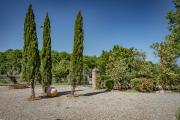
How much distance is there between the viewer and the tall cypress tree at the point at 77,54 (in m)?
18.6

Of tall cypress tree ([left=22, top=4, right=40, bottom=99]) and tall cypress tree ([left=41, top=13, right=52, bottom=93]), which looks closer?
tall cypress tree ([left=22, top=4, right=40, bottom=99])

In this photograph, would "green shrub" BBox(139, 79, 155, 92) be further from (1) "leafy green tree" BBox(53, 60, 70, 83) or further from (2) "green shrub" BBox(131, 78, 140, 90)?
(1) "leafy green tree" BBox(53, 60, 70, 83)

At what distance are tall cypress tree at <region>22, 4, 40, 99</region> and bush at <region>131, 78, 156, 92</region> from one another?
1013cm

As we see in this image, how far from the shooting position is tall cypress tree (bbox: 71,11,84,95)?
18.6 metres

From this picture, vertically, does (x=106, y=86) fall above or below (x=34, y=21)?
below

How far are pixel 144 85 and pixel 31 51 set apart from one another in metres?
11.1

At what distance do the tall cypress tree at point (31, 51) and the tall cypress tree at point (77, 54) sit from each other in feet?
9.23

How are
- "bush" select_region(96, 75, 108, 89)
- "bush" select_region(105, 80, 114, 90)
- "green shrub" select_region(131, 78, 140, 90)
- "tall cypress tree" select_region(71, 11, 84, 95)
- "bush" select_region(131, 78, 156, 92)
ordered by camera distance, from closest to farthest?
"tall cypress tree" select_region(71, 11, 84, 95) < "bush" select_region(131, 78, 156, 92) < "green shrub" select_region(131, 78, 140, 90) < "bush" select_region(105, 80, 114, 90) < "bush" select_region(96, 75, 108, 89)

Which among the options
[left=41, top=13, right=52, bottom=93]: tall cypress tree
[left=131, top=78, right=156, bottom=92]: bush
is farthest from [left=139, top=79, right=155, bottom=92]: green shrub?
[left=41, top=13, right=52, bottom=93]: tall cypress tree

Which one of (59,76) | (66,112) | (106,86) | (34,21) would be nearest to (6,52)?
(59,76)

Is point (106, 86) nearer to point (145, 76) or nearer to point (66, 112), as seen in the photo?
point (145, 76)

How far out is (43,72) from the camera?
1828 centimetres

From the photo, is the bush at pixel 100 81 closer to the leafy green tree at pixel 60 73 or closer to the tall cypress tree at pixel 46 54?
the tall cypress tree at pixel 46 54

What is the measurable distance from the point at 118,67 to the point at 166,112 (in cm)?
1350
